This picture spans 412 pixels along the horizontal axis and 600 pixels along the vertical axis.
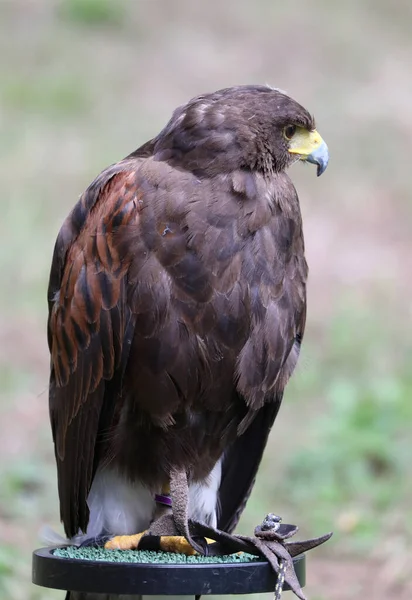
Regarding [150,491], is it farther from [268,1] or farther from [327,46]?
[268,1]

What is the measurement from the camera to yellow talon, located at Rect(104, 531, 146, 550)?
3.35 meters

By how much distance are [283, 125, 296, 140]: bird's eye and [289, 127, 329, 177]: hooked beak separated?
0.05 feet

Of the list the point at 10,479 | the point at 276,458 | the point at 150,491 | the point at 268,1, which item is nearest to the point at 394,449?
the point at 276,458

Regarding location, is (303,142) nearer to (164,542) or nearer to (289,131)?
(289,131)

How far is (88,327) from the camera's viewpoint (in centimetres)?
333

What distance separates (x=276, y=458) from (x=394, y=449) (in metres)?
0.78

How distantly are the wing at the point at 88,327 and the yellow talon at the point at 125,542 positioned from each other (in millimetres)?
137

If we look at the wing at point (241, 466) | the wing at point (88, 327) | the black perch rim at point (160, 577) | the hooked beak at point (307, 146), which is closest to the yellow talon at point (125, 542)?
the wing at point (88, 327)

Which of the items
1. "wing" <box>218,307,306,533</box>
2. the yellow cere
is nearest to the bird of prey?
the yellow cere

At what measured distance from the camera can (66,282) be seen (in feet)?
11.2

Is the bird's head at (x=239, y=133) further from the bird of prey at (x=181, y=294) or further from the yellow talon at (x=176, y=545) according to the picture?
the yellow talon at (x=176, y=545)

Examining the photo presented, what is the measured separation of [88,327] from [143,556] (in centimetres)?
75

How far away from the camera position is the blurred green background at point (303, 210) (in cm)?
603

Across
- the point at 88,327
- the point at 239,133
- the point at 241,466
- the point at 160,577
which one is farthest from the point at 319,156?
the point at 160,577
